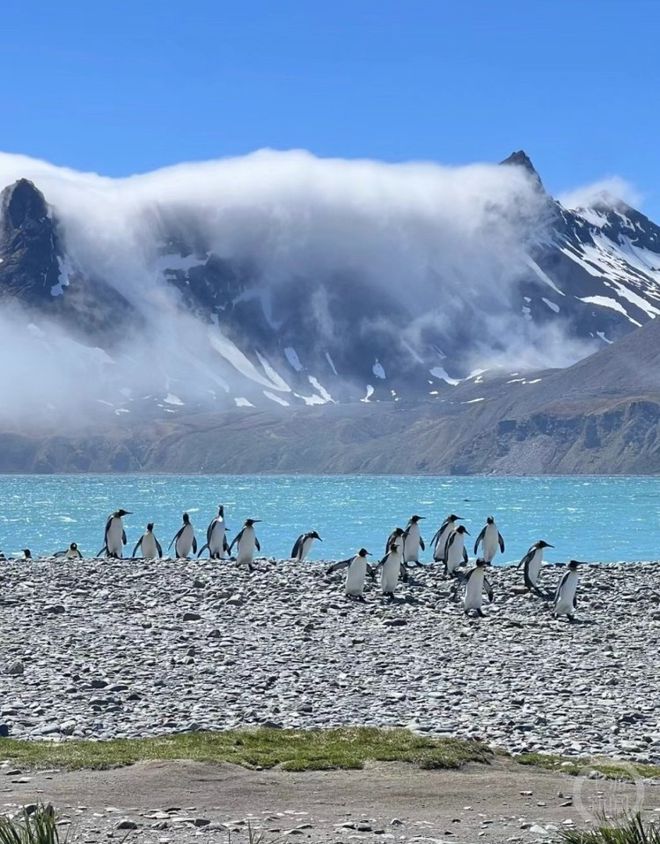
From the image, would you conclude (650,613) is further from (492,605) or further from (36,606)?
(36,606)

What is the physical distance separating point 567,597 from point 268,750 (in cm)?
1257

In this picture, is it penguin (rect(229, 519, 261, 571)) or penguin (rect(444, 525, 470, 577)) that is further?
penguin (rect(229, 519, 261, 571))

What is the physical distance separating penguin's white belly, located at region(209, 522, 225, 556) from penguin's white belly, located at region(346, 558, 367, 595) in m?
9.58

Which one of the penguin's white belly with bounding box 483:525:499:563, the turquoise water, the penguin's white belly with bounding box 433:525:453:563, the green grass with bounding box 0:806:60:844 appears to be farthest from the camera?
the turquoise water

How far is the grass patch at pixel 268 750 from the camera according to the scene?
12164 mm

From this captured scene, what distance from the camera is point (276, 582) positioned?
89.9ft

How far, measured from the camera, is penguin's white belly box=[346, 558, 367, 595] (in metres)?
25.8

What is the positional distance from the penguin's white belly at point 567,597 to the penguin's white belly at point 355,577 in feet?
12.7

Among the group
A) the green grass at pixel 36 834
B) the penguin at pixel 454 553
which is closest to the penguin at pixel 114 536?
the penguin at pixel 454 553

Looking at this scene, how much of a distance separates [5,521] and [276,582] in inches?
2847

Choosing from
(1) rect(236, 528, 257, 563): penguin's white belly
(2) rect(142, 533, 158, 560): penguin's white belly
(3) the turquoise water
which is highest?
(1) rect(236, 528, 257, 563): penguin's white belly

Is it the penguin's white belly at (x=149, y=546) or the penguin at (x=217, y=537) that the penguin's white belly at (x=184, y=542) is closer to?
the penguin's white belly at (x=149, y=546)

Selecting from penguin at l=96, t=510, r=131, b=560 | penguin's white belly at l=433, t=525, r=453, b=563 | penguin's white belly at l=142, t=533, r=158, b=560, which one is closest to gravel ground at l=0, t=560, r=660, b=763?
penguin's white belly at l=433, t=525, r=453, b=563

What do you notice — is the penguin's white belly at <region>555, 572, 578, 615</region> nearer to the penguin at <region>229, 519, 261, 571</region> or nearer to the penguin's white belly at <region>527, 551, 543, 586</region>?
the penguin's white belly at <region>527, 551, 543, 586</region>
